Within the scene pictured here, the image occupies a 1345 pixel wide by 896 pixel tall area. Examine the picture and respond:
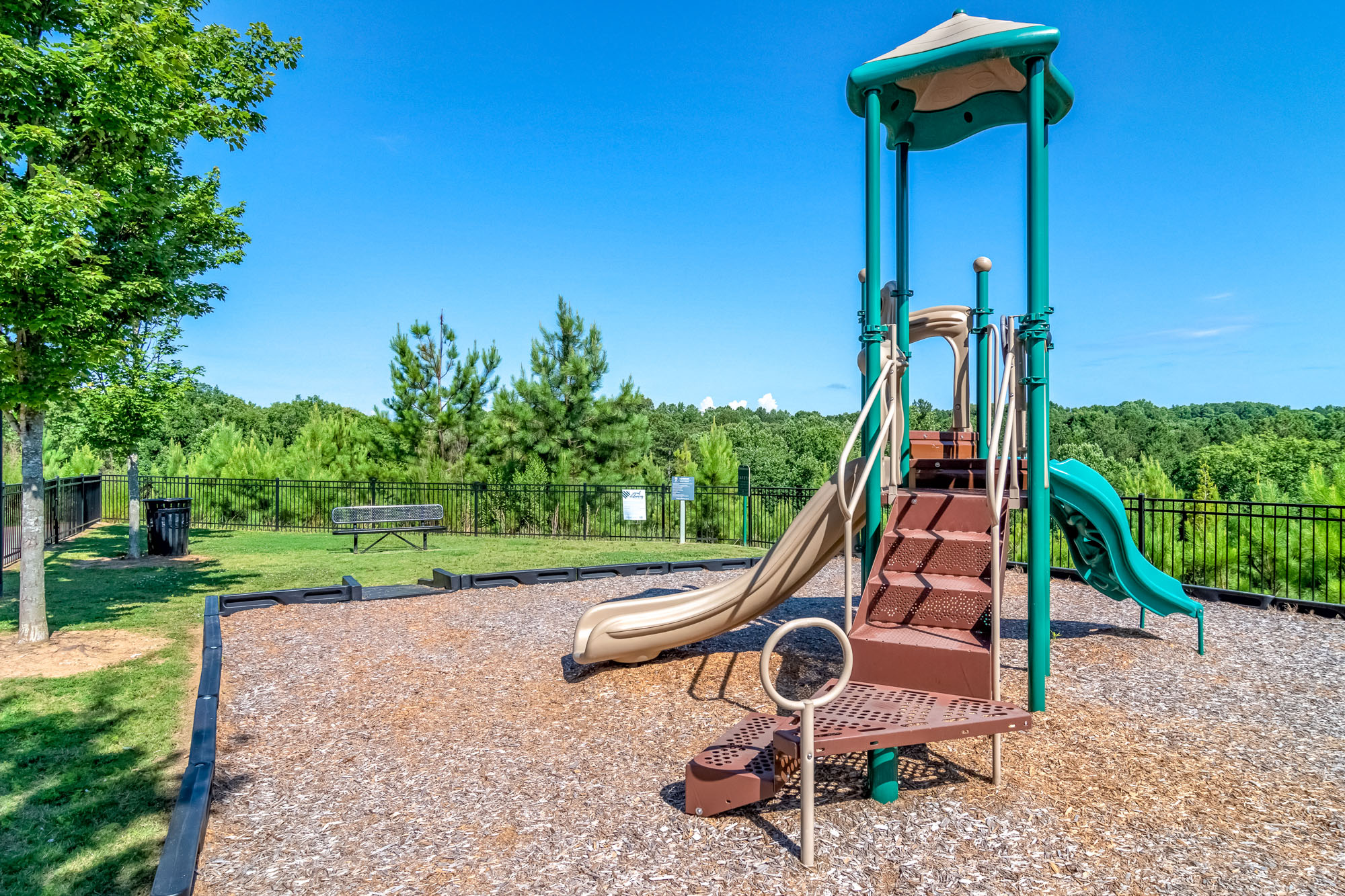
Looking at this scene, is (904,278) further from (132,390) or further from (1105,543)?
(132,390)

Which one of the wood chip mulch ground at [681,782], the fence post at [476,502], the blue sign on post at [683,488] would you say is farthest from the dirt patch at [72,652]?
the fence post at [476,502]

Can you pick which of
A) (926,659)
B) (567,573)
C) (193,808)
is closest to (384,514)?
(567,573)

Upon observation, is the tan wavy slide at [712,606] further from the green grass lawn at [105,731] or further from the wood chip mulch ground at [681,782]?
the green grass lawn at [105,731]

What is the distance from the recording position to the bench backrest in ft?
47.6

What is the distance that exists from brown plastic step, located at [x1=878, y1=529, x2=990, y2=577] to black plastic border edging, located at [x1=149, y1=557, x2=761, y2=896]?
177cm

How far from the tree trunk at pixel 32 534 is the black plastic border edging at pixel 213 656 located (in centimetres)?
133

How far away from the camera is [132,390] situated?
8148mm

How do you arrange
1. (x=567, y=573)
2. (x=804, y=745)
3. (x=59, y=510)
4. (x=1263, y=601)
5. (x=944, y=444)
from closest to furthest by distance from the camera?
(x=804, y=745)
(x=944, y=444)
(x=1263, y=601)
(x=567, y=573)
(x=59, y=510)

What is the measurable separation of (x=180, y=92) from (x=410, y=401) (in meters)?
15.3

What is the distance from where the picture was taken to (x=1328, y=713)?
4977mm

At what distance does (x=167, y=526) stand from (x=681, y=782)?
40.6ft

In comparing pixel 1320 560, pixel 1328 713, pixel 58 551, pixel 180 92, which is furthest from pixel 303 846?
pixel 1320 560

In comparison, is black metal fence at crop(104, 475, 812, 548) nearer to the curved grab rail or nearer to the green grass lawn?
the green grass lawn

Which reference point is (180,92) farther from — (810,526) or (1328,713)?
(1328,713)
